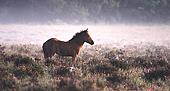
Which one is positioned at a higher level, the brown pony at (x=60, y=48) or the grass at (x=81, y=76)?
the brown pony at (x=60, y=48)

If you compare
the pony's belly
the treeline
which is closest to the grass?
the pony's belly

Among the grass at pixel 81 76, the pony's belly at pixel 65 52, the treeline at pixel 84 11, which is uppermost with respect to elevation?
the treeline at pixel 84 11

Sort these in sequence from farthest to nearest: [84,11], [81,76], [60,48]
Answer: [84,11]
[60,48]
[81,76]

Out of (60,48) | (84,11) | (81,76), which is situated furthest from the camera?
(84,11)

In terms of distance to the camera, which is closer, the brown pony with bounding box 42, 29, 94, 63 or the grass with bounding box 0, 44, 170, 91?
the grass with bounding box 0, 44, 170, 91

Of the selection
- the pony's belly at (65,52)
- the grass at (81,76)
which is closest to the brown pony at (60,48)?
the pony's belly at (65,52)

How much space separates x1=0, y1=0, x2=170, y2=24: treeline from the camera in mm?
70750

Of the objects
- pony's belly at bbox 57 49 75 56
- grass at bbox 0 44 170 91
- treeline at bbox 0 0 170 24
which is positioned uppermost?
treeline at bbox 0 0 170 24

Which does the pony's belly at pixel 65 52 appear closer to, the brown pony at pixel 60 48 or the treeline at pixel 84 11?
the brown pony at pixel 60 48

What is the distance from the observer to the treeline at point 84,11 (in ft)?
232

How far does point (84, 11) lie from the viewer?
74312 mm

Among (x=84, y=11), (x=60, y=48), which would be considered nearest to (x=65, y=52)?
(x=60, y=48)

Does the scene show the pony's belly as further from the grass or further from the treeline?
the treeline

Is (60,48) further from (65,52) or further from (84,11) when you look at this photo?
(84,11)
